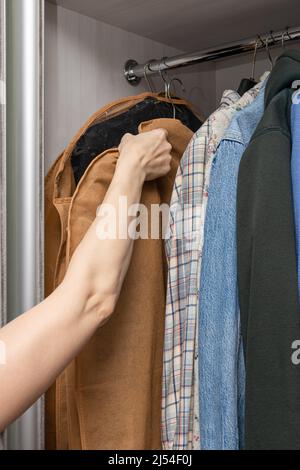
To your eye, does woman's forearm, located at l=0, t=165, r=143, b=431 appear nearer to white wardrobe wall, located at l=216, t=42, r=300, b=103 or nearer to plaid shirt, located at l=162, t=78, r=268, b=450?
plaid shirt, located at l=162, t=78, r=268, b=450

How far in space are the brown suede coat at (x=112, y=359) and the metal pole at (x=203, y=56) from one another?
305 mm

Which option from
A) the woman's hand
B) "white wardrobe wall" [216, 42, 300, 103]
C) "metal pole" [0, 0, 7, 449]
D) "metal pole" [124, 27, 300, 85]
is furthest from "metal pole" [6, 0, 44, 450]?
"white wardrobe wall" [216, 42, 300, 103]

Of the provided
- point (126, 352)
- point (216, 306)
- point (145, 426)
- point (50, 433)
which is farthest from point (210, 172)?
point (50, 433)

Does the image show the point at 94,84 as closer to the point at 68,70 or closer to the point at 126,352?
the point at 68,70

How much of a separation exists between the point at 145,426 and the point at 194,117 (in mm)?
671

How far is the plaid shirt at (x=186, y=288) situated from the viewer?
86 cm

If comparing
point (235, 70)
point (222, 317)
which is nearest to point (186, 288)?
point (222, 317)

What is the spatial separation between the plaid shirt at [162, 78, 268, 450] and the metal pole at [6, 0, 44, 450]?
22 cm

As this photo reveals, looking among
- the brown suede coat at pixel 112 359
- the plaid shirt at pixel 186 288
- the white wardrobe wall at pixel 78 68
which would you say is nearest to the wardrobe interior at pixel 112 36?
the white wardrobe wall at pixel 78 68

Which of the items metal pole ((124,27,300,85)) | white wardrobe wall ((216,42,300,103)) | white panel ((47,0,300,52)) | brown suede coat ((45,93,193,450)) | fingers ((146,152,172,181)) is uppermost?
white wardrobe wall ((216,42,300,103))

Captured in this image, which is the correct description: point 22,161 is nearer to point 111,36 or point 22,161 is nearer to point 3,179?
point 3,179

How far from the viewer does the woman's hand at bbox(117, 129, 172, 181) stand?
0.92 m

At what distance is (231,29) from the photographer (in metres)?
1.21

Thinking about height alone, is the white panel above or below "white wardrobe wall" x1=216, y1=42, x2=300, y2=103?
below
